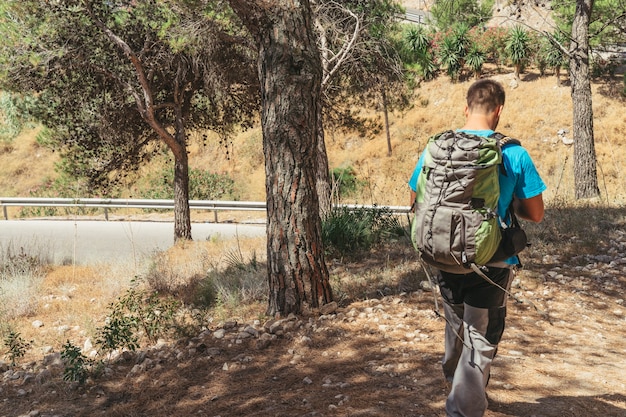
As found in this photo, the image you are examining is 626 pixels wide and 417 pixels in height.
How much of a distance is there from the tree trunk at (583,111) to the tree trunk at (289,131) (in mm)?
9065

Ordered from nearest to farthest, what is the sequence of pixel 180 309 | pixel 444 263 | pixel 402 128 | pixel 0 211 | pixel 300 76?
pixel 444 263 → pixel 300 76 → pixel 180 309 → pixel 0 211 → pixel 402 128

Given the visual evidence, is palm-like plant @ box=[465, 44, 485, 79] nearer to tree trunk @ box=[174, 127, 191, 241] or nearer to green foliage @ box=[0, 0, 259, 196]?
green foliage @ box=[0, 0, 259, 196]

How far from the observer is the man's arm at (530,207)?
2826 millimetres

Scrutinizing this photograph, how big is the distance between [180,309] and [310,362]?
2.63 m

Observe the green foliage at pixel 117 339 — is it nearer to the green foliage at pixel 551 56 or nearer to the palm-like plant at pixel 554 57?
the green foliage at pixel 551 56

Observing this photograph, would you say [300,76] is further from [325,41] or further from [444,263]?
[325,41]

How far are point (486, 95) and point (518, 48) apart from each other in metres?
28.6

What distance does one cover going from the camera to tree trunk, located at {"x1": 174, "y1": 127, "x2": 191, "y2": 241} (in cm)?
1332

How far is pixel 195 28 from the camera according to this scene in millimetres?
10727

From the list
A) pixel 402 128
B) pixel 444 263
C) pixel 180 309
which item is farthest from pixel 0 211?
pixel 444 263

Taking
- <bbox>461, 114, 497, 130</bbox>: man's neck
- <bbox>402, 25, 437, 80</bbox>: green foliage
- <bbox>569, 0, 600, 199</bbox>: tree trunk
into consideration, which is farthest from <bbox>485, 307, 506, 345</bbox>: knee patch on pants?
<bbox>402, 25, 437, 80</bbox>: green foliage

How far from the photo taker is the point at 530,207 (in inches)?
112

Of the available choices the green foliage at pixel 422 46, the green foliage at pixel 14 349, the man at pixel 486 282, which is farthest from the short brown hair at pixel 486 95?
the green foliage at pixel 422 46

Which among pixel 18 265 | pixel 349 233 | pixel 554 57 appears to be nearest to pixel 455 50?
pixel 554 57
